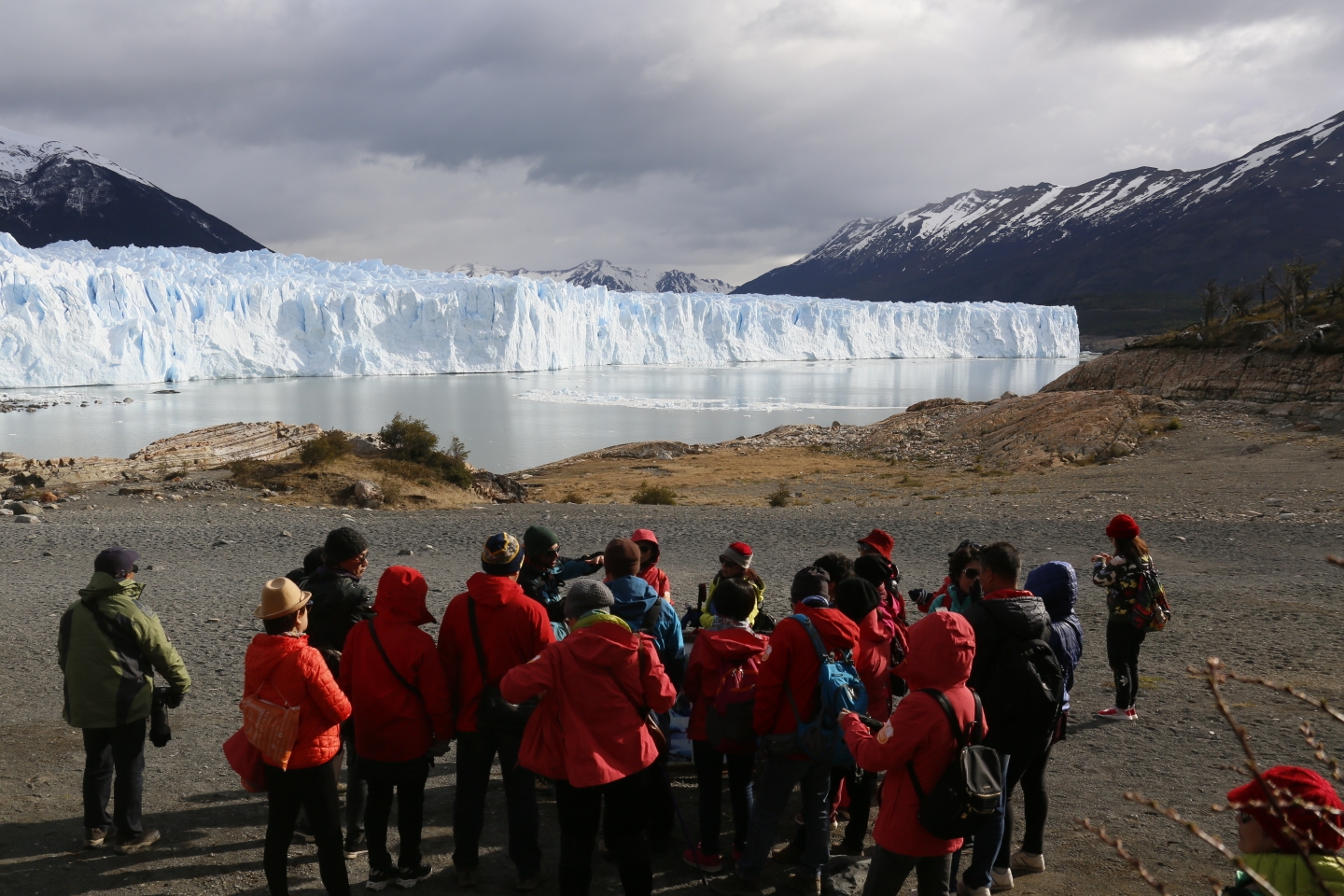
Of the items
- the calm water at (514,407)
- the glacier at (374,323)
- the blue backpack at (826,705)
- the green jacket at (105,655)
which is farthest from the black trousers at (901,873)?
the glacier at (374,323)

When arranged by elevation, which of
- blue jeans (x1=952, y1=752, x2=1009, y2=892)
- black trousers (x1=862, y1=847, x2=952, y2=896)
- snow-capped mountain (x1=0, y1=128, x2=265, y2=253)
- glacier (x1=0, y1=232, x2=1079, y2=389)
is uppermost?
snow-capped mountain (x1=0, y1=128, x2=265, y2=253)

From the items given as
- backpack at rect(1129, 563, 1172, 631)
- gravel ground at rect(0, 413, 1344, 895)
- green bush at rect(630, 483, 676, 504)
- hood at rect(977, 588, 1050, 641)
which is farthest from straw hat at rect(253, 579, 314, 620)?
green bush at rect(630, 483, 676, 504)

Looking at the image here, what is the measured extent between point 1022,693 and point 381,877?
2.30 metres

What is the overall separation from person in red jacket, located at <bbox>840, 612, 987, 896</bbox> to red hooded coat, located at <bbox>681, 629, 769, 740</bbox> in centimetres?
61

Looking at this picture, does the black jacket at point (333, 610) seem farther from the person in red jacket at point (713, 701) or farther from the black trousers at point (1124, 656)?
the black trousers at point (1124, 656)

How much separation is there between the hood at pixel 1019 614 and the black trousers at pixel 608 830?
1229 millimetres

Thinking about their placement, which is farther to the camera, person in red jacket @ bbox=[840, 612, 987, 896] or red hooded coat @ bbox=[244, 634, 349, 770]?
red hooded coat @ bbox=[244, 634, 349, 770]

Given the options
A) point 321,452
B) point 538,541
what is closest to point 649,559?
point 538,541

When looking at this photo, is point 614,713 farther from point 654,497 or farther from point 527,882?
point 654,497

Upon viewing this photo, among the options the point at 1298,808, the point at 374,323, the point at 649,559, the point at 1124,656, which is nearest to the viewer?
the point at 1298,808

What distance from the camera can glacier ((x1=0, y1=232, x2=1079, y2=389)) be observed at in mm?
41938

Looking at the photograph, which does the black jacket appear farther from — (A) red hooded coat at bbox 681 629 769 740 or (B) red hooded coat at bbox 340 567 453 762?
(A) red hooded coat at bbox 681 629 769 740

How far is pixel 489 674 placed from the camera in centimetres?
306

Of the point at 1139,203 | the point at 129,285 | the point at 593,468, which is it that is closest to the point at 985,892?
the point at 593,468
